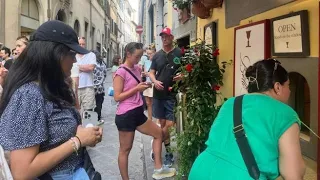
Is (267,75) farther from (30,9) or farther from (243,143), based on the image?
(30,9)

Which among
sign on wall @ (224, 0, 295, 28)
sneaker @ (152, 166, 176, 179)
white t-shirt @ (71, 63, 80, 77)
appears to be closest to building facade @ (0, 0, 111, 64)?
white t-shirt @ (71, 63, 80, 77)

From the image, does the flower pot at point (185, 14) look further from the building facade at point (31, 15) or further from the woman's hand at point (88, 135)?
the woman's hand at point (88, 135)

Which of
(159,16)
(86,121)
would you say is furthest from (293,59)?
(159,16)

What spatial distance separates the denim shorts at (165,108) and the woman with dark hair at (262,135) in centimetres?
298

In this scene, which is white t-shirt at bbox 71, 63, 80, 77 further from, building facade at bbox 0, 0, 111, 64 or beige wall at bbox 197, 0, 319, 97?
building facade at bbox 0, 0, 111, 64

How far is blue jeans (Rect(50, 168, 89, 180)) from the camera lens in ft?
5.95

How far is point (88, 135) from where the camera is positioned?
1872 millimetres

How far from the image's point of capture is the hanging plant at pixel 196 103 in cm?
392

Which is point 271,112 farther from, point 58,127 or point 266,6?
point 266,6

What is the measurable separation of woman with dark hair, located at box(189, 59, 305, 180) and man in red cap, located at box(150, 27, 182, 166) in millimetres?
2918

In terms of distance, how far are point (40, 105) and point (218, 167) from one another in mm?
979

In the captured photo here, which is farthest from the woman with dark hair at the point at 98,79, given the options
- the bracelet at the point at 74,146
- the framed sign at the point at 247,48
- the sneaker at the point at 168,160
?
the bracelet at the point at 74,146

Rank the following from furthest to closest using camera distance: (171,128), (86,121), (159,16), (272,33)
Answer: (159,16) < (171,128) < (272,33) < (86,121)

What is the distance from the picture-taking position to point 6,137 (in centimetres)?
167
